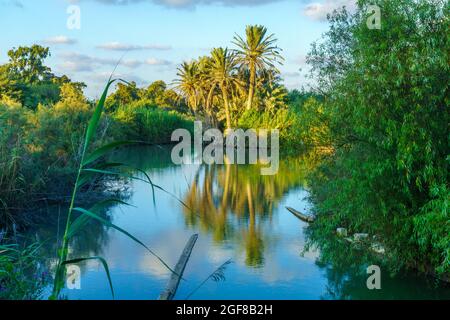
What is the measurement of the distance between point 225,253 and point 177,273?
3491 millimetres

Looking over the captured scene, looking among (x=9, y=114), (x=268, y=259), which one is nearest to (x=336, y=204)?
(x=268, y=259)

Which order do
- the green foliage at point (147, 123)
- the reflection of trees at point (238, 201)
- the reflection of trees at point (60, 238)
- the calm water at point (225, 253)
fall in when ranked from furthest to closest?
the green foliage at point (147, 123), the reflection of trees at point (238, 201), the reflection of trees at point (60, 238), the calm water at point (225, 253)

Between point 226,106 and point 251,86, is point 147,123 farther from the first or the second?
point 251,86

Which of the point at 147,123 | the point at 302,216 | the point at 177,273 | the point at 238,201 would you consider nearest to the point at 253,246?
the point at 302,216

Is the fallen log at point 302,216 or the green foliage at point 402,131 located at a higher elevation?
the green foliage at point 402,131

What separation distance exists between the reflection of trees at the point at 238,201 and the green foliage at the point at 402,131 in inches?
87.6

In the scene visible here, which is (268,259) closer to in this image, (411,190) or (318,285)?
(318,285)

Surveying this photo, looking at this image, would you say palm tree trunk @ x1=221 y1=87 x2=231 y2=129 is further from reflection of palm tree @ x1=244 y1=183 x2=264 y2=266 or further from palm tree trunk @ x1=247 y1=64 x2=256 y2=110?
reflection of palm tree @ x1=244 y1=183 x2=264 y2=266

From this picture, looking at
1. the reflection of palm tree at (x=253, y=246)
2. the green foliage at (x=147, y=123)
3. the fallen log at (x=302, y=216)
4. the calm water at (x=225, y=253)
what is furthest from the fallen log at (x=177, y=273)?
the green foliage at (x=147, y=123)

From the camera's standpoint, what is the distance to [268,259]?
8.77 metres

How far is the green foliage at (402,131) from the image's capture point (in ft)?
21.2

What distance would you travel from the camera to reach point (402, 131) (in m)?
6.52

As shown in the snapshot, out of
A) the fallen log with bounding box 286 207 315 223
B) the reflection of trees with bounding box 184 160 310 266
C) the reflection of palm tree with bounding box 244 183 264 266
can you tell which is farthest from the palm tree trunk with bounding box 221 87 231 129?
the reflection of palm tree with bounding box 244 183 264 266

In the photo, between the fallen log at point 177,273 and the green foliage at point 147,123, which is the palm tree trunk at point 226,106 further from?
the fallen log at point 177,273
